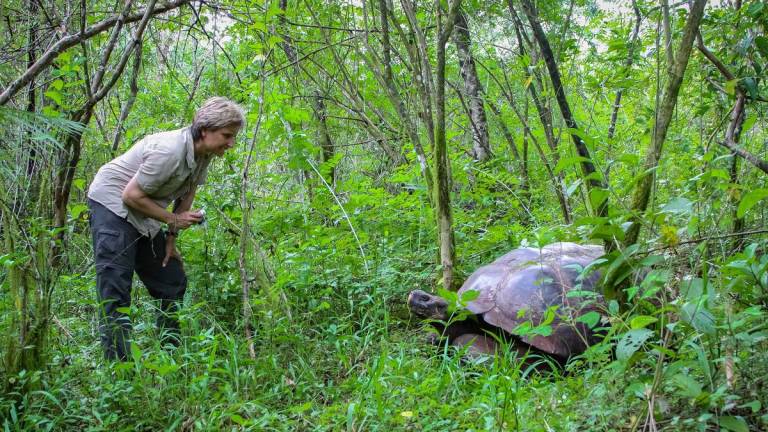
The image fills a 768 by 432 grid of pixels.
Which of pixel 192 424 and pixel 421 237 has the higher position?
pixel 421 237

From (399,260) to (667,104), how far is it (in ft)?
9.02

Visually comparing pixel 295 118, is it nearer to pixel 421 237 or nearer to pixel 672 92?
pixel 421 237

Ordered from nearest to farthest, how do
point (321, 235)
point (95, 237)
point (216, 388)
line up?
point (216, 388) → point (95, 237) → point (321, 235)

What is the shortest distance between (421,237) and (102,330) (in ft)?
9.12

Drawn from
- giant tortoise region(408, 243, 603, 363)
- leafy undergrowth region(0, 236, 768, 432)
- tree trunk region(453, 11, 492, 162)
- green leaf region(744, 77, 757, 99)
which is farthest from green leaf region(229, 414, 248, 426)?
tree trunk region(453, 11, 492, 162)

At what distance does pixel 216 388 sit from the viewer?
3475mm

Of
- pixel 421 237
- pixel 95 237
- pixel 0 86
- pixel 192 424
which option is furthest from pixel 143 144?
pixel 421 237

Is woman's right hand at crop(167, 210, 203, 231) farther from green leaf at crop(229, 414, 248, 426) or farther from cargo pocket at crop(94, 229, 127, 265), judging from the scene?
green leaf at crop(229, 414, 248, 426)

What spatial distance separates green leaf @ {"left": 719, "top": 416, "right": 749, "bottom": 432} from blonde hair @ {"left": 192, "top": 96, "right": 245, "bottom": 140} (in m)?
3.05

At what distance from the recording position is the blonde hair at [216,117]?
3.91 meters

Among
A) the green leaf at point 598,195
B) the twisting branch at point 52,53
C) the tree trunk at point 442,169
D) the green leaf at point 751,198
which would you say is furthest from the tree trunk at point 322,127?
the green leaf at point 751,198

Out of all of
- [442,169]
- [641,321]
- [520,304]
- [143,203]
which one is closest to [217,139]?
[143,203]

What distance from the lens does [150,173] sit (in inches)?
150

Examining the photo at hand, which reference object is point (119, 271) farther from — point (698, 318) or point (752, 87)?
point (752, 87)
